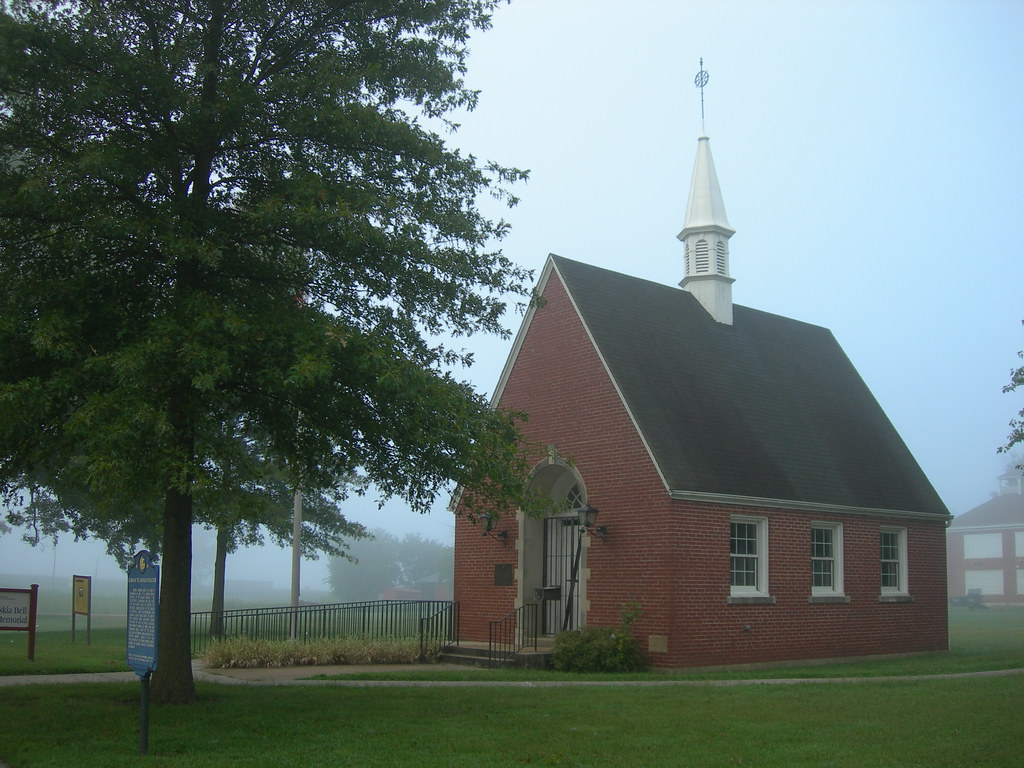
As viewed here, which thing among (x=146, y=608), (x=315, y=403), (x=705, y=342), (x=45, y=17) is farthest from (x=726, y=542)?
(x=45, y=17)

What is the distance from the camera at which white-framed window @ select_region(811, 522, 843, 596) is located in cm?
2203

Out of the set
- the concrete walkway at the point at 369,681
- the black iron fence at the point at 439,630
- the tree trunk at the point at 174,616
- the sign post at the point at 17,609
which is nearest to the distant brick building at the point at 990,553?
the black iron fence at the point at 439,630

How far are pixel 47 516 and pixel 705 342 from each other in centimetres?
2065

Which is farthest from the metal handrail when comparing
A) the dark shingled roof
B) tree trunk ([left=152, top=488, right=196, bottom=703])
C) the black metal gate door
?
tree trunk ([left=152, top=488, right=196, bottom=703])

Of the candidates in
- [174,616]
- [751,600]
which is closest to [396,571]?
[751,600]

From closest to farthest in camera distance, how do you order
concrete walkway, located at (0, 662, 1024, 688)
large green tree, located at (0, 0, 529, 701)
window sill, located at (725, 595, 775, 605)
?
large green tree, located at (0, 0, 529, 701), concrete walkway, located at (0, 662, 1024, 688), window sill, located at (725, 595, 775, 605)

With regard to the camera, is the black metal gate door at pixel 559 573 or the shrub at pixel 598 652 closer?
the shrub at pixel 598 652

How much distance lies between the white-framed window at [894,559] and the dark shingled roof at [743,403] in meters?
0.69

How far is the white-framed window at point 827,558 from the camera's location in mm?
22031

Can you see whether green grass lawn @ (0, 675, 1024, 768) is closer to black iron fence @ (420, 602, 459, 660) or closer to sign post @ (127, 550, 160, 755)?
sign post @ (127, 550, 160, 755)

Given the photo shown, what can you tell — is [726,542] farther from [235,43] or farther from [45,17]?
[45,17]

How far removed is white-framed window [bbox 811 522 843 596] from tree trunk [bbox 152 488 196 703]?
13741 mm

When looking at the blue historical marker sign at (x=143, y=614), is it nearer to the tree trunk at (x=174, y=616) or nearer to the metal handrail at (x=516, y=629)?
the tree trunk at (x=174, y=616)

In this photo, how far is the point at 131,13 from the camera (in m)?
13.0
